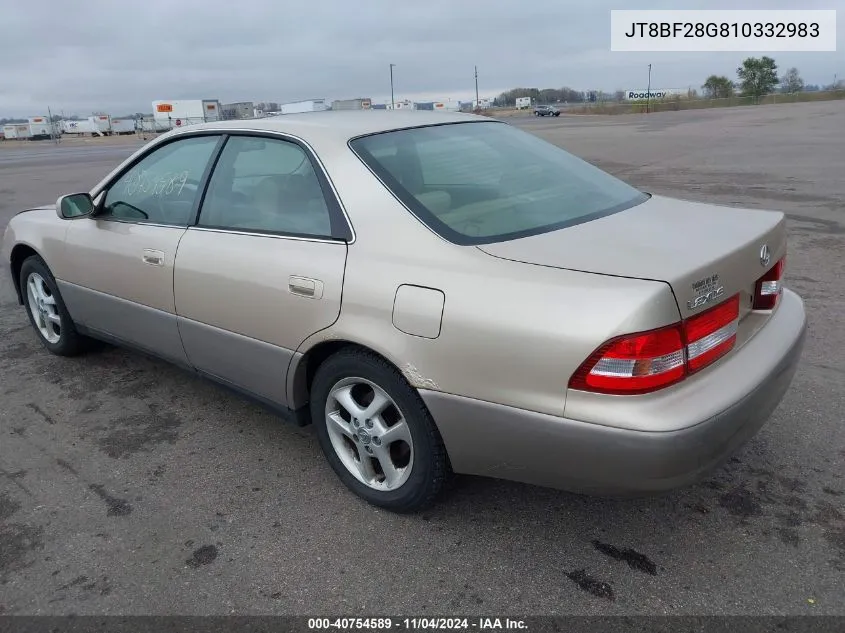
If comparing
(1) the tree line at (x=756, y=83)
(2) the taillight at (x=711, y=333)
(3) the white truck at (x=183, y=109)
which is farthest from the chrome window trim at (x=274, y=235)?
(1) the tree line at (x=756, y=83)

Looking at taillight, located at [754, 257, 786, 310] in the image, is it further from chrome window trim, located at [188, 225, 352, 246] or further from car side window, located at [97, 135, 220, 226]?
car side window, located at [97, 135, 220, 226]

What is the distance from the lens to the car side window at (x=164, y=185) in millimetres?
3408

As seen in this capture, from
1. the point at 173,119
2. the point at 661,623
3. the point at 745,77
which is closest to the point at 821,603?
the point at 661,623

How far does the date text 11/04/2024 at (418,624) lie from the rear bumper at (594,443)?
46 centimetres

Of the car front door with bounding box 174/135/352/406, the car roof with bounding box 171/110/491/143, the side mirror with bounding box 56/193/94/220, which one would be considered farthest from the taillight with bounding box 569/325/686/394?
the side mirror with bounding box 56/193/94/220

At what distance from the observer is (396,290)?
2424mm

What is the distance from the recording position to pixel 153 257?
3424 mm

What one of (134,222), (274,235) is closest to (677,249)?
(274,235)

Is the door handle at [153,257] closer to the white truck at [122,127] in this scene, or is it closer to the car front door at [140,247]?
the car front door at [140,247]

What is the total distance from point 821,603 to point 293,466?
84.2 inches

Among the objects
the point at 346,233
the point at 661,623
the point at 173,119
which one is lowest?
the point at 661,623

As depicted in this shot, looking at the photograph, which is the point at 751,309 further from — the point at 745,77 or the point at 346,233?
the point at 745,77

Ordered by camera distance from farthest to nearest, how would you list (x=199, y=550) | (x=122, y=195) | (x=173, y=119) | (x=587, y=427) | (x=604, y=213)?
(x=173, y=119) → (x=122, y=195) → (x=604, y=213) → (x=199, y=550) → (x=587, y=427)

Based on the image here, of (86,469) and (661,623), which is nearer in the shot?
(661,623)
